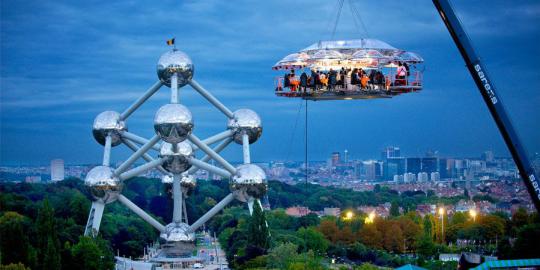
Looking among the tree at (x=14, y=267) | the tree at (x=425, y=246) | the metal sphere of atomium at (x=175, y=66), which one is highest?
the metal sphere of atomium at (x=175, y=66)

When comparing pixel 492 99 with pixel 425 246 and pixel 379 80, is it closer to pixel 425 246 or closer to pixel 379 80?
pixel 379 80

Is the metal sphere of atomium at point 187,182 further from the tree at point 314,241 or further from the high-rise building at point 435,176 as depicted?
the high-rise building at point 435,176

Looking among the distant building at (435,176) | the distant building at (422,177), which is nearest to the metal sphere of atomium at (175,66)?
the distant building at (435,176)

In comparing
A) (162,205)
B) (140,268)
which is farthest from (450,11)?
(162,205)

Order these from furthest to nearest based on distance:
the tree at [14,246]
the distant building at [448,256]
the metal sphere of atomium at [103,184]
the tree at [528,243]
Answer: the distant building at [448,256] < the metal sphere of atomium at [103,184] < the tree at [528,243] < the tree at [14,246]

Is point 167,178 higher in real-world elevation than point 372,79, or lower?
lower

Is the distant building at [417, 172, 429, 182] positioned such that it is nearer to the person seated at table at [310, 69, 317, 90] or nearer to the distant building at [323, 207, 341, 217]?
the distant building at [323, 207, 341, 217]

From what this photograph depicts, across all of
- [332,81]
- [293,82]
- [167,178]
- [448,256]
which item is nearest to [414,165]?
[448,256]
